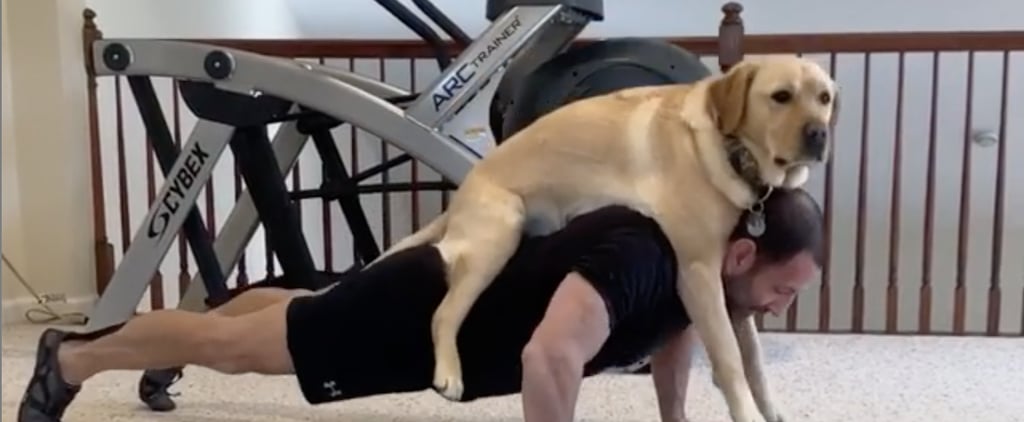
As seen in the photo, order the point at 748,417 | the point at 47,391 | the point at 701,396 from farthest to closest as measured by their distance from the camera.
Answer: the point at 701,396 → the point at 47,391 → the point at 748,417

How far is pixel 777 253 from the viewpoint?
195 centimetres

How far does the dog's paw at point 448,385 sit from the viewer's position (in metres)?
2.01

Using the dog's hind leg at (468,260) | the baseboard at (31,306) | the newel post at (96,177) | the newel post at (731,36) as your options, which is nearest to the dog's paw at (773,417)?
the dog's hind leg at (468,260)

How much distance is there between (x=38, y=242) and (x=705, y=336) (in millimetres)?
2872

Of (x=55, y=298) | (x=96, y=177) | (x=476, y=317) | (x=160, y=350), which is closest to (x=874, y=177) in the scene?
(x=96, y=177)

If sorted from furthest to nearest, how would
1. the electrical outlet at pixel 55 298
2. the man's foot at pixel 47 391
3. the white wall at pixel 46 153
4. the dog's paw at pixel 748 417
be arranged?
the electrical outlet at pixel 55 298, the white wall at pixel 46 153, the man's foot at pixel 47 391, the dog's paw at pixel 748 417

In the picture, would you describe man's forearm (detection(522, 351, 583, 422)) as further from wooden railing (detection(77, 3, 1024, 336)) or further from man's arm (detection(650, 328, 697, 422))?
wooden railing (detection(77, 3, 1024, 336))

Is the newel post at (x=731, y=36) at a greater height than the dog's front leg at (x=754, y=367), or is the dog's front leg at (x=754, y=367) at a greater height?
the newel post at (x=731, y=36)

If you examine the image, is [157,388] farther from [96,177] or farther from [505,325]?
[96,177]

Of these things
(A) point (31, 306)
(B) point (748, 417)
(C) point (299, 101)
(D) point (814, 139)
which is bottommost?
(A) point (31, 306)

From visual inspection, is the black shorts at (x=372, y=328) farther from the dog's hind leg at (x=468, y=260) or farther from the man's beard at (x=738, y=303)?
the man's beard at (x=738, y=303)

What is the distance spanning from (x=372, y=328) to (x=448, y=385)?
Answer: 0.63 ft

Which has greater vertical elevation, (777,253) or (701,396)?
(777,253)

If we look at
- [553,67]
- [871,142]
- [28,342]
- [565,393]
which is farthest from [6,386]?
[871,142]
